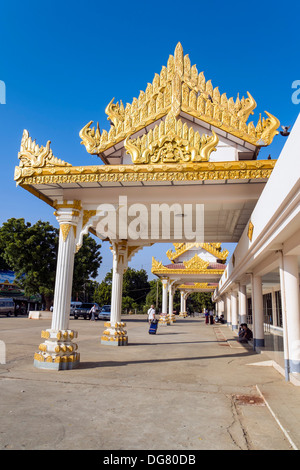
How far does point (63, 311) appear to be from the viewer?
7.22 m

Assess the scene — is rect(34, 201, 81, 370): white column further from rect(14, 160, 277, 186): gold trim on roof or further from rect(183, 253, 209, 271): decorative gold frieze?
rect(183, 253, 209, 271): decorative gold frieze

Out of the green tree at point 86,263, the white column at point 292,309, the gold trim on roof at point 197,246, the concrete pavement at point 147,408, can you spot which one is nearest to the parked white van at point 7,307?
the green tree at point 86,263


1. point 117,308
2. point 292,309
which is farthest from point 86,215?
point 292,309

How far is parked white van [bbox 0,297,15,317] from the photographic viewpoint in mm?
30820

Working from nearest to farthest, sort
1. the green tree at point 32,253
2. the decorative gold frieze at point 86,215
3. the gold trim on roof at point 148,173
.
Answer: the gold trim on roof at point 148,173, the decorative gold frieze at point 86,215, the green tree at point 32,253

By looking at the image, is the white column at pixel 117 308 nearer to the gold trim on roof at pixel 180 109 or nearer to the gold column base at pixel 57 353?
the gold column base at pixel 57 353

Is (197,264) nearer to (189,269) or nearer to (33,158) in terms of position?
(189,269)

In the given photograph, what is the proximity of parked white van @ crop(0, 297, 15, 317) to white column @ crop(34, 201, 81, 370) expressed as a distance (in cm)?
2672

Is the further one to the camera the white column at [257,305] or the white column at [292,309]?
the white column at [257,305]

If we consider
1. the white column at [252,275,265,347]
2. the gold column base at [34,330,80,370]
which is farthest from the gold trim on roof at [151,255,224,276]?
the gold column base at [34,330,80,370]

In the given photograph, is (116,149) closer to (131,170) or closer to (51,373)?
(131,170)

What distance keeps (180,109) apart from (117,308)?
23.1 feet

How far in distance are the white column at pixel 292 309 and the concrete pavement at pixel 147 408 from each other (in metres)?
0.47

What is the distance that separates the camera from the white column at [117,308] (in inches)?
441
